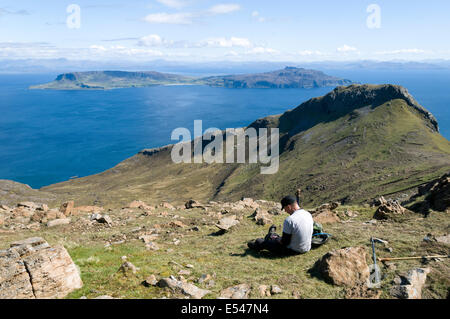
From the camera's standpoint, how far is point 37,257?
8555 millimetres

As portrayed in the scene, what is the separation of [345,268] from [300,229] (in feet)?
6.35

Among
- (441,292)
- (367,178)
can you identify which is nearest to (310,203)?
(367,178)

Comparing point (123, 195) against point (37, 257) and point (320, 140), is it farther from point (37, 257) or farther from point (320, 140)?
point (37, 257)

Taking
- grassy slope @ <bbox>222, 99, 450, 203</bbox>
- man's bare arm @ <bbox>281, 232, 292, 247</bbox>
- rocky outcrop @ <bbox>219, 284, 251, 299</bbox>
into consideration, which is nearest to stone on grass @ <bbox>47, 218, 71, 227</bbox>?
man's bare arm @ <bbox>281, 232, 292, 247</bbox>

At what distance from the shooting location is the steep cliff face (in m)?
55.3


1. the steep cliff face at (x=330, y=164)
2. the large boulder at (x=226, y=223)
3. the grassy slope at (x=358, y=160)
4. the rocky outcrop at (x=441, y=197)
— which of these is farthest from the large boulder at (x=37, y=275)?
the steep cliff face at (x=330, y=164)

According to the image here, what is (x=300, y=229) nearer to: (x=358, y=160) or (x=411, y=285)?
(x=411, y=285)

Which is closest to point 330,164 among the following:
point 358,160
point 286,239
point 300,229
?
point 358,160

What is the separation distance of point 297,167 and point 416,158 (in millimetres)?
28147

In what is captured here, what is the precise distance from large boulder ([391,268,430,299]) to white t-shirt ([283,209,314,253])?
3118mm

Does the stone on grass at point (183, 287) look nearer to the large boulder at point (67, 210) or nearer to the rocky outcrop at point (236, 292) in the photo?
the rocky outcrop at point (236, 292)

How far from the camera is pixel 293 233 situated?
10.8 metres

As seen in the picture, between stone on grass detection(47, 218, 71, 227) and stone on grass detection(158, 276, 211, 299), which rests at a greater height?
stone on grass detection(158, 276, 211, 299)

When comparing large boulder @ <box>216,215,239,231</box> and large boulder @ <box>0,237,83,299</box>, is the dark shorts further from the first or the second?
large boulder @ <box>0,237,83,299</box>
